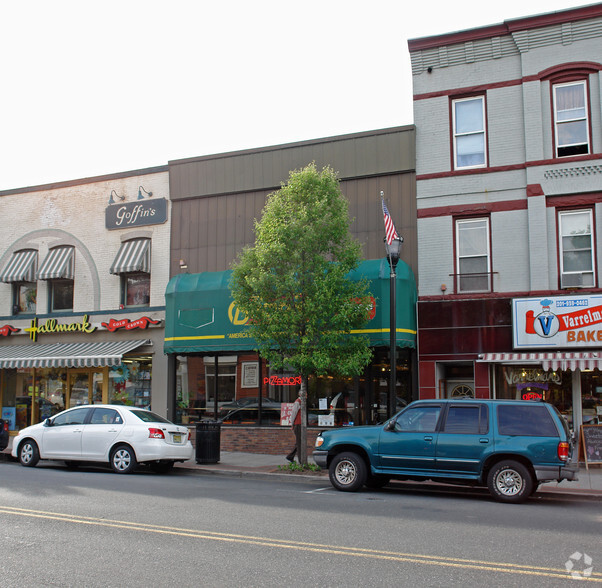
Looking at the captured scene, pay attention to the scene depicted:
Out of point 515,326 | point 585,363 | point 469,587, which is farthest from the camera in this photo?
point 515,326

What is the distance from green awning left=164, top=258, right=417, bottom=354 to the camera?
16469 mm

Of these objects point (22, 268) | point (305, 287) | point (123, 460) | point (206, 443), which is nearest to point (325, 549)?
point (305, 287)

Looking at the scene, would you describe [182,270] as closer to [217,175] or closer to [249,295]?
[217,175]

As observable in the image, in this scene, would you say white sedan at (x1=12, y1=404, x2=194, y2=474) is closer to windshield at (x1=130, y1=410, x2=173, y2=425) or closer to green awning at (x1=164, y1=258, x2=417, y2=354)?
windshield at (x1=130, y1=410, x2=173, y2=425)

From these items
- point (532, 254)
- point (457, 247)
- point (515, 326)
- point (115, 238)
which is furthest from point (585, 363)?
point (115, 238)

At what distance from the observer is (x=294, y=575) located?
5965mm

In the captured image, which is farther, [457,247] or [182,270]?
[182,270]

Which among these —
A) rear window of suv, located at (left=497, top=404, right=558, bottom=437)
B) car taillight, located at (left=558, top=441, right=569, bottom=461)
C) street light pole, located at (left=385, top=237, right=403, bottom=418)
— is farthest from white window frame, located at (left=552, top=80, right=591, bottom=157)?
car taillight, located at (left=558, top=441, right=569, bottom=461)

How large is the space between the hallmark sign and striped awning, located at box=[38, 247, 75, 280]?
174 centimetres

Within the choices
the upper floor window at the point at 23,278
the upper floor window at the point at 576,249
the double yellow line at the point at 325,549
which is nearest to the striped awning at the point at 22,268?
the upper floor window at the point at 23,278

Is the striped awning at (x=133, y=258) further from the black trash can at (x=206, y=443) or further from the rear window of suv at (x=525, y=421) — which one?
the rear window of suv at (x=525, y=421)

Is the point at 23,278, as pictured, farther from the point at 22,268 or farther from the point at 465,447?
the point at 465,447

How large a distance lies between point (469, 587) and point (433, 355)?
1125cm

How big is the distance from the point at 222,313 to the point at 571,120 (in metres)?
10.3
